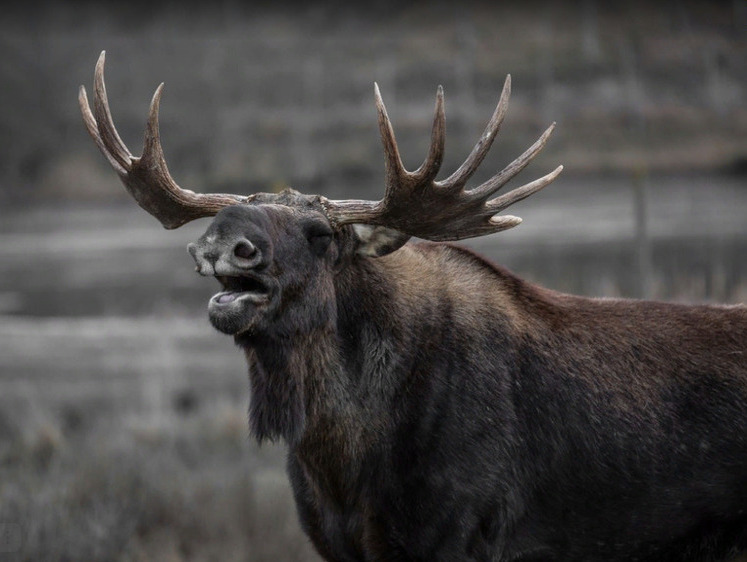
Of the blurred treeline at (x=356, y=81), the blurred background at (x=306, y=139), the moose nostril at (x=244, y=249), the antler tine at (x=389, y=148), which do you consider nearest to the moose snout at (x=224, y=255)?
the moose nostril at (x=244, y=249)

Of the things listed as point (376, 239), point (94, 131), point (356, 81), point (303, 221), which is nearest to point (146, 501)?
point (94, 131)

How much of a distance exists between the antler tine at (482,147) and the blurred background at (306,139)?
6.94m

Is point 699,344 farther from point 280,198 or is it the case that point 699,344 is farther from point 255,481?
point 255,481

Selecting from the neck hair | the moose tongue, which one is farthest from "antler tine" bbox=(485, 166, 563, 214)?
the moose tongue

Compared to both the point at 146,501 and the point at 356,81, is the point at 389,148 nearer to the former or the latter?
the point at 146,501

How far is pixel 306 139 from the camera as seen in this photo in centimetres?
2219

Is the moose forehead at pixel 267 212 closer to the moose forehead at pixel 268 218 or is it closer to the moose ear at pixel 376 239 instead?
the moose forehead at pixel 268 218

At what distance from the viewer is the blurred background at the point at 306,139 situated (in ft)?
44.9

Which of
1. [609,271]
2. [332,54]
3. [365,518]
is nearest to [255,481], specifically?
[365,518]

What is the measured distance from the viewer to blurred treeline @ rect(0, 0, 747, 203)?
21.5m

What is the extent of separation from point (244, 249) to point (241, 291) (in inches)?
9.3

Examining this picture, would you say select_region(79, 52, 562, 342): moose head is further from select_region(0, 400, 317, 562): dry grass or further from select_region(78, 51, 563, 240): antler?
select_region(0, 400, 317, 562): dry grass

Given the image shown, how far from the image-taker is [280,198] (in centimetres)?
484

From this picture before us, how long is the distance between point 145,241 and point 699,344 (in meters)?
16.6
